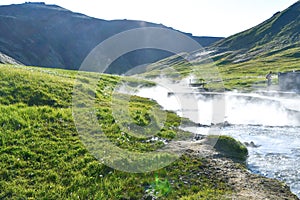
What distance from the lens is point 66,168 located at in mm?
12133

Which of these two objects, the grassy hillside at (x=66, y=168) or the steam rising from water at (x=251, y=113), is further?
the steam rising from water at (x=251, y=113)

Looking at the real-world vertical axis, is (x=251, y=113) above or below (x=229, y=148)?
above

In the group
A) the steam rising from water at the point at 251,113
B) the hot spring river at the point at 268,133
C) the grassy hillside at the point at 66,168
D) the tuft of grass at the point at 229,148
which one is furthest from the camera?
the steam rising from water at the point at 251,113

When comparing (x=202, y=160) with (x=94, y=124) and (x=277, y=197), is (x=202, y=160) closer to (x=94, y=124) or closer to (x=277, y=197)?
(x=277, y=197)

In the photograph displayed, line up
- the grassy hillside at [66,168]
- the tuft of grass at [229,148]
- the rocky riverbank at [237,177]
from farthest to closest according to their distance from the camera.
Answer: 1. the tuft of grass at [229,148]
2. the rocky riverbank at [237,177]
3. the grassy hillside at [66,168]

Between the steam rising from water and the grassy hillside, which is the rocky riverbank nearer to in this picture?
the grassy hillside

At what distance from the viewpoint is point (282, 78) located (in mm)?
64625

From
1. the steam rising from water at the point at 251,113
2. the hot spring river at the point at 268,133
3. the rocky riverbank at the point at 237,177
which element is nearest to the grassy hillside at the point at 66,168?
the rocky riverbank at the point at 237,177

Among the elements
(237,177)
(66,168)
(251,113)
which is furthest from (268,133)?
(66,168)

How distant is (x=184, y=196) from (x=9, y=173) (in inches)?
276

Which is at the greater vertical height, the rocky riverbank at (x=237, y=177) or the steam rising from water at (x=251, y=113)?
the steam rising from water at (x=251, y=113)

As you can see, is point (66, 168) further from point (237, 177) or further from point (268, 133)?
point (268, 133)

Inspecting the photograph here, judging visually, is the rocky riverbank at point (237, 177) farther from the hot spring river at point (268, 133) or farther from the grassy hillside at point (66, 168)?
the hot spring river at point (268, 133)

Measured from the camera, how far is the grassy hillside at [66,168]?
10.8 m
